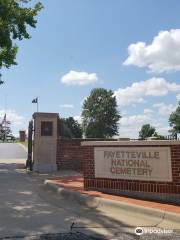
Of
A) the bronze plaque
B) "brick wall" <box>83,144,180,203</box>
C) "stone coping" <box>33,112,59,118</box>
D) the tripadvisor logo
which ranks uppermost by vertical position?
"stone coping" <box>33,112,59,118</box>

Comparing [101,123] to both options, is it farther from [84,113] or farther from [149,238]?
[149,238]

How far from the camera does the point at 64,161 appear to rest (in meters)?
20.2

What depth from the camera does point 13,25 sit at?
21.2 meters

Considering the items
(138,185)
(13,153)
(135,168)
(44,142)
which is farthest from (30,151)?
(13,153)

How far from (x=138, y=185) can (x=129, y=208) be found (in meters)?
1.62

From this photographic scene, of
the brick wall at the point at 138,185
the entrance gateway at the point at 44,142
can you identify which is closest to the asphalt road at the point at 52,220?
the brick wall at the point at 138,185

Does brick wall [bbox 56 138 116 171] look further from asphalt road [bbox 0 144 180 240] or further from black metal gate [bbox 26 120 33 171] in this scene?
asphalt road [bbox 0 144 180 240]

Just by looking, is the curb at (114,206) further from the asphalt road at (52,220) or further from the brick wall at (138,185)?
the brick wall at (138,185)

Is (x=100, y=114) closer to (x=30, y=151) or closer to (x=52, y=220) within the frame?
(x=30, y=151)

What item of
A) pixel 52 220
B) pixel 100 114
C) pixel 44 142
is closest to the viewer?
pixel 52 220

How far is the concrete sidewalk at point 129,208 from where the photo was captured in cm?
926

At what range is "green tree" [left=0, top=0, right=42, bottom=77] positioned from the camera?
1992 cm

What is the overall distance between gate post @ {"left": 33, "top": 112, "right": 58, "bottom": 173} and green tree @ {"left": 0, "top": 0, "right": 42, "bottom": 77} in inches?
129

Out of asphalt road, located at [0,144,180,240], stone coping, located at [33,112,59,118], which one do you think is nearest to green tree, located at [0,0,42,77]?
stone coping, located at [33,112,59,118]
